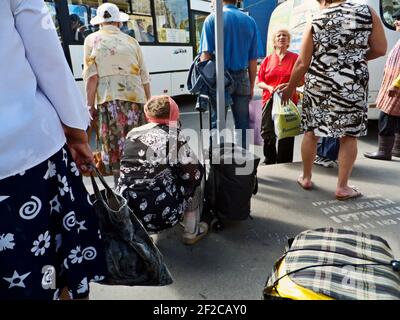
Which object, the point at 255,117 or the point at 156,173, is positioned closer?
the point at 156,173

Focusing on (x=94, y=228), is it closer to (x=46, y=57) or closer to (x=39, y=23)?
(x=46, y=57)

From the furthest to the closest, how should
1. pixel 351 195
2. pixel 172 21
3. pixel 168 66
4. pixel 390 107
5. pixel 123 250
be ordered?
pixel 168 66 → pixel 172 21 → pixel 390 107 → pixel 351 195 → pixel 123 250

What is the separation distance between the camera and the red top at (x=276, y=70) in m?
3.61

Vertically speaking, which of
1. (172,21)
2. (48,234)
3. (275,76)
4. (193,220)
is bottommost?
(193,220)

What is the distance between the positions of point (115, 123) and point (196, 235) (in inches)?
57.7

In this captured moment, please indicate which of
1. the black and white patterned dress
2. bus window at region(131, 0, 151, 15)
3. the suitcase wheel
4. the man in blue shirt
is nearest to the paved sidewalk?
the suitcase wheel

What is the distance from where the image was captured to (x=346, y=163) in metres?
2.94

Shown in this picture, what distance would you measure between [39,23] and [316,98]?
2.29m

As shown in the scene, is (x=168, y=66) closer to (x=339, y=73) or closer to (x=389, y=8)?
(x=389, y=8)

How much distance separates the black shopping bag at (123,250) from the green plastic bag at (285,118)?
239 cm

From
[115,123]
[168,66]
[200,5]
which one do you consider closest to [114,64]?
[115,123]

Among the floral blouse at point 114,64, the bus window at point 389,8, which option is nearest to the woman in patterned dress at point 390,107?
the bus window at point 389,8

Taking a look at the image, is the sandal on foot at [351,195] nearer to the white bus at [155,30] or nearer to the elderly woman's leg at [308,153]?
the elderly woman's leg at [308,153]

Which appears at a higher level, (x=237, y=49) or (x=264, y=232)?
(x=237, y=49)
